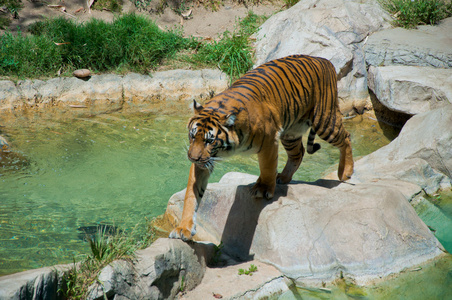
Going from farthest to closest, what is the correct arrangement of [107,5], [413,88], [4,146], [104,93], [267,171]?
[107,5] < [104,93] < [413,88] < [4,146] < [267,171]

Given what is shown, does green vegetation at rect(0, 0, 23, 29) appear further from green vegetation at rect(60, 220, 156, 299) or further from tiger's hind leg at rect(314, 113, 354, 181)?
green vegetation at rect(60, 220, 156, 299)

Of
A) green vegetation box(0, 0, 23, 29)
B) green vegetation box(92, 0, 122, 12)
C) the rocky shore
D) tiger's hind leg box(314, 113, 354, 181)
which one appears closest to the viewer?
the rocky shore

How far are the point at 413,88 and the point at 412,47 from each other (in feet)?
3.76

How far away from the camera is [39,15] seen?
8.59 metres

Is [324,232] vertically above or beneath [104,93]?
above

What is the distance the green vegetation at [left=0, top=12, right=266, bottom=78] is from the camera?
704 centimetres

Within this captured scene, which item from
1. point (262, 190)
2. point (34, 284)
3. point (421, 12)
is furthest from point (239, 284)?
point (421, 12)

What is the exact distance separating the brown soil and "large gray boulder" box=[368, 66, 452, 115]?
3.90 m

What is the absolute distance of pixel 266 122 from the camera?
3135 millimetres

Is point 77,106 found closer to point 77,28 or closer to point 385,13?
point 77,28

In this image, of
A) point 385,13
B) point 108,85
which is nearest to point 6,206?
point 108,85

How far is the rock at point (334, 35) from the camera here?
24.4 ft

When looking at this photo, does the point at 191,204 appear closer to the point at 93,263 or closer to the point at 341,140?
the point at 93,263

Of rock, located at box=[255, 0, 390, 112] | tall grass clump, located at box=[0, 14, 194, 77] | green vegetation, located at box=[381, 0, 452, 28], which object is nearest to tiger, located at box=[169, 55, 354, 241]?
rock, located at box=[255, 0, 390, 112]
